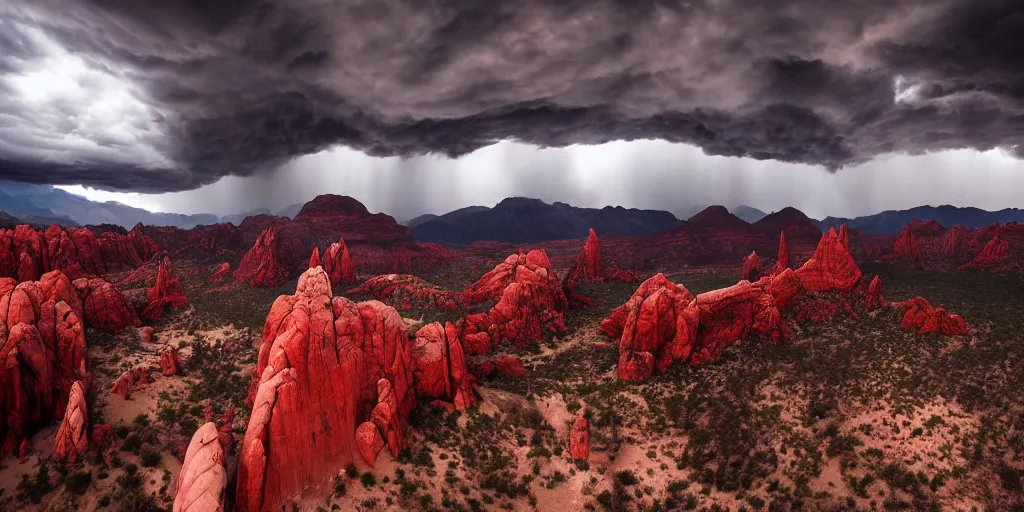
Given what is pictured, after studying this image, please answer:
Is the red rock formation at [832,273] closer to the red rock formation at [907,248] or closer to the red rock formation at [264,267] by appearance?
the red rock formation at [907,248]

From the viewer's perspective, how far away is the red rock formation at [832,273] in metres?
55.5

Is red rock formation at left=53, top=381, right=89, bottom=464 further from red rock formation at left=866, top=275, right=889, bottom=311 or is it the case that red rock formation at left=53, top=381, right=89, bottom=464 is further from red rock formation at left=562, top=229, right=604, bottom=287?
red rock formation at left=562, top=229, right=604, bottom=287

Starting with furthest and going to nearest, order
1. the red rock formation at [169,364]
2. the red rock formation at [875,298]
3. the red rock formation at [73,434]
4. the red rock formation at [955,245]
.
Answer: the red rock formation at [955,245] → the red rock formation at [875,298] → the red rock formation at [169,364] → the red rock formation at [73,434]

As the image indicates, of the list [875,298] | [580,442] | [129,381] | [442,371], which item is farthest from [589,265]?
[129,381]

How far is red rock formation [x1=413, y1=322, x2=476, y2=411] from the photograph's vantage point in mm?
38188

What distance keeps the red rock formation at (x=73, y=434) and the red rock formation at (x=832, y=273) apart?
69.7 metres

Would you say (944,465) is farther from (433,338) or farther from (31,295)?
(31,295)

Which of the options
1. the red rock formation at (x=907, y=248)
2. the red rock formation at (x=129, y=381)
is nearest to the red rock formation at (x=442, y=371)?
the red rock formation at (x=129, y=381)

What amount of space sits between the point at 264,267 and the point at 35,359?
81478mm

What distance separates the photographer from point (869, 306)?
5178 centimetres

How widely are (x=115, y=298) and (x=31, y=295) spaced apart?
13.0 metres

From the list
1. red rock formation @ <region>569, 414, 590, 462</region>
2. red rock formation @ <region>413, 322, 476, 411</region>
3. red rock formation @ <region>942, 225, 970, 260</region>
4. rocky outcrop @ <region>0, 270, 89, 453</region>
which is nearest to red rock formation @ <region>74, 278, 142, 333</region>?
rocky outcrop @ <region>0, 270, 89, 453</region>

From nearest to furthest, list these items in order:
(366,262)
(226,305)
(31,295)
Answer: (31,295) < (226,305) < (366,262)

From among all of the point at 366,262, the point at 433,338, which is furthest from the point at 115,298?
the point at 366,262
